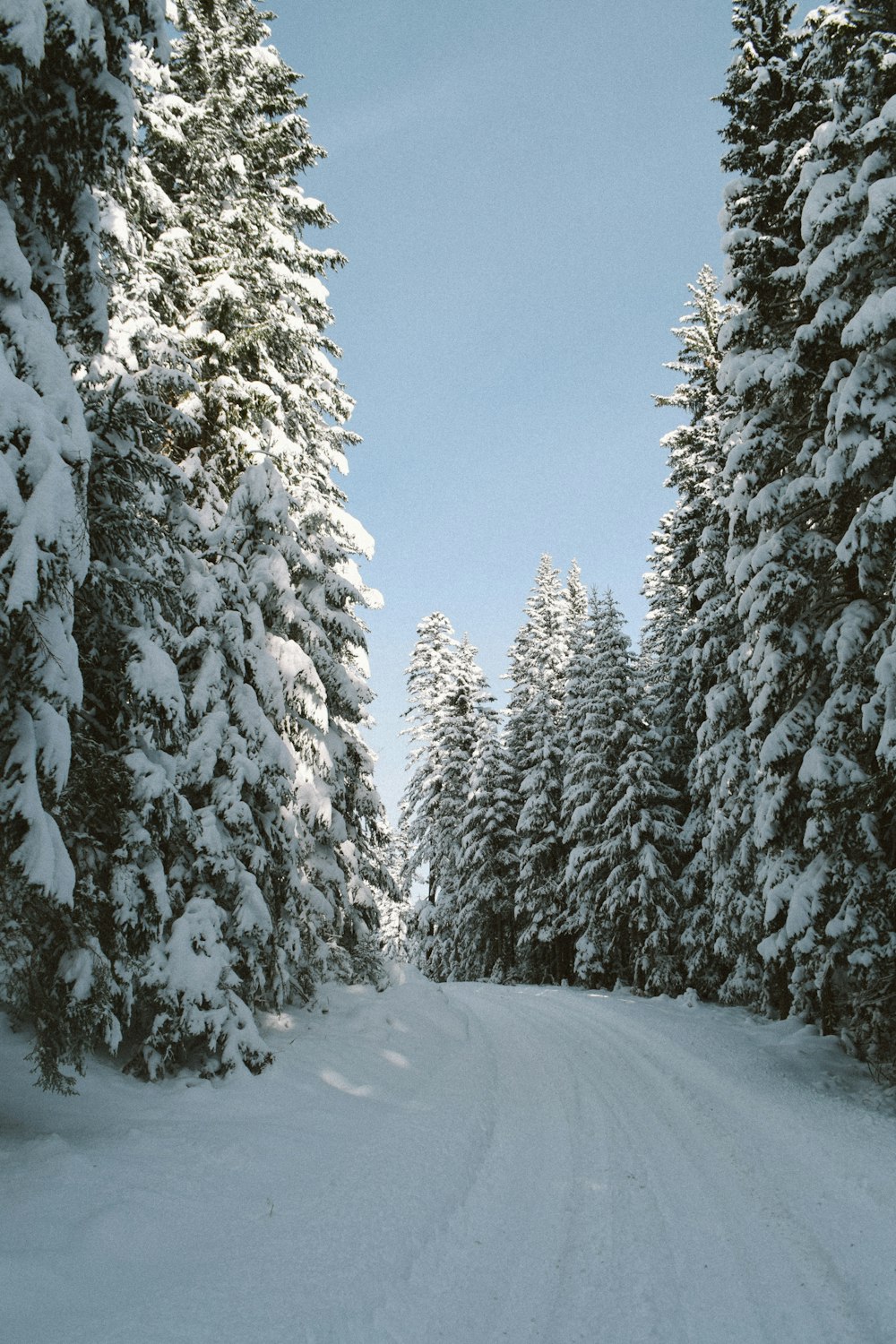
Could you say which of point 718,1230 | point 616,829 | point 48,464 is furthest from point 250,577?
point 616,829

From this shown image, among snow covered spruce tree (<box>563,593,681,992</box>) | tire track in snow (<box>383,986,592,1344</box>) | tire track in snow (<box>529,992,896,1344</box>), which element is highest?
snow covered spruce tree (<box>563,593,681,992</box>)

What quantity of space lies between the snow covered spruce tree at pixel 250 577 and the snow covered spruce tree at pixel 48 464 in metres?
2.58

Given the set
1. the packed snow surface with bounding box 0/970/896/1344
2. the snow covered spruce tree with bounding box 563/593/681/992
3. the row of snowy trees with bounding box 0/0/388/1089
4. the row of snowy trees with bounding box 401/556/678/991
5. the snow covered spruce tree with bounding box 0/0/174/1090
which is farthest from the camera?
the row of snowy trees with bounding box 401/556/678/991

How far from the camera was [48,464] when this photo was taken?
17.3 feet

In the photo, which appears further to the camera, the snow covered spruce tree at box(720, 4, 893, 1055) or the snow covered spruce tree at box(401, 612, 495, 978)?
the snow covered spruce tree at box(401, 612, 495, 978)

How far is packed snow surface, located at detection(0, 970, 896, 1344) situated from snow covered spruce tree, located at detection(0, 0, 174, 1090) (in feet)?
5.02

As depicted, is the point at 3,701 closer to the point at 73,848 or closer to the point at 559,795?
the point at 73,848

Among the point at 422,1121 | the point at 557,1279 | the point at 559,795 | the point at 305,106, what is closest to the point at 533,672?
the point at 559,795

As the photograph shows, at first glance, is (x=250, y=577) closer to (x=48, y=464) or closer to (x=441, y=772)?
(x=48, y=464)

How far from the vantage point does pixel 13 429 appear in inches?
202

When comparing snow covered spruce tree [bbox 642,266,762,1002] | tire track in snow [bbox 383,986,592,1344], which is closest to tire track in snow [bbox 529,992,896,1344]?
tire track in snow [bbox 383,986,592,1344]

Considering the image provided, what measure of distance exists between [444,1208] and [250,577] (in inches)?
371

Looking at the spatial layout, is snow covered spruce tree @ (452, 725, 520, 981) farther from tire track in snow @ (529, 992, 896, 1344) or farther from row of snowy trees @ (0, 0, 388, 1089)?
tire track in snow @ (529, 992, 896, 1344)

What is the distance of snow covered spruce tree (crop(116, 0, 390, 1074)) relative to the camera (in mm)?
10023
